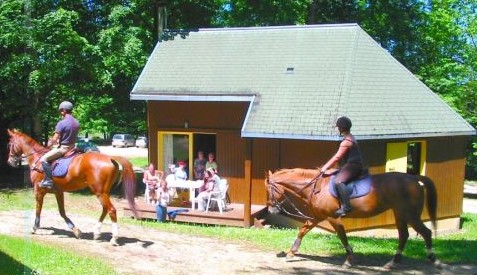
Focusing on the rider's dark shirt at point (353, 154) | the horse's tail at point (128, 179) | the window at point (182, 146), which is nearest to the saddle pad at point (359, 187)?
the rider's dark shirt at point (353, 154)

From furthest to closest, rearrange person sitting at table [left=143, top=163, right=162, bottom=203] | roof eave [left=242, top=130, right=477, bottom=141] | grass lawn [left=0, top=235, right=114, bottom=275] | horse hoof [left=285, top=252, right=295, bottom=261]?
person sitting at table [left=143, top=163, right=162, bottom=203] < roof eave [left=242, top=130, right=477, bottom=141] < horse hoof [left=285, top=252, right=295, bottom=261] < grass lawn [left=0, top=235, right=114, bottom=275]

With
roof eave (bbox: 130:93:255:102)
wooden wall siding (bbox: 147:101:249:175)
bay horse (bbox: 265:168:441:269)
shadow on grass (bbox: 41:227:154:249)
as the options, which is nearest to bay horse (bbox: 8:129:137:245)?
shadow on grass (bbox: 41:227:154:249)

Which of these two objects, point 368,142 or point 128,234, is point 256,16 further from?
point 128,234

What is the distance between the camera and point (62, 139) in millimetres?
10711

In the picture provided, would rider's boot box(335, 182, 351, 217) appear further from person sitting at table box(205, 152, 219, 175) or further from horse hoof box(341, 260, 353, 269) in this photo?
person sitting at table box(205, 152, 219, 175)

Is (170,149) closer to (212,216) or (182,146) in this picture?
(182,146)

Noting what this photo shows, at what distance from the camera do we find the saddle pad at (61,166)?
35.6 ft

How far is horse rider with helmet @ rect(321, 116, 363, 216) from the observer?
29.9 ft

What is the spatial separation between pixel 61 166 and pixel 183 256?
123 inches

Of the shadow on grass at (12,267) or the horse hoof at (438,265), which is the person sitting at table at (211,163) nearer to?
the shadow on grass at (12,267)

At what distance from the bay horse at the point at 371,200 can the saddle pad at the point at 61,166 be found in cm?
395

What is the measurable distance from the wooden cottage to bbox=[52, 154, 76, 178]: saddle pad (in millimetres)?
6038

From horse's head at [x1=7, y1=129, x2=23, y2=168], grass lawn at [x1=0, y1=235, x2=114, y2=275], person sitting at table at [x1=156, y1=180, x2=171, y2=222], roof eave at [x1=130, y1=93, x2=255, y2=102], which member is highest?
roof eave at [x1=130, y1=93, x2=255, y2=102]

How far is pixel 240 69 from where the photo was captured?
18.5 meters
